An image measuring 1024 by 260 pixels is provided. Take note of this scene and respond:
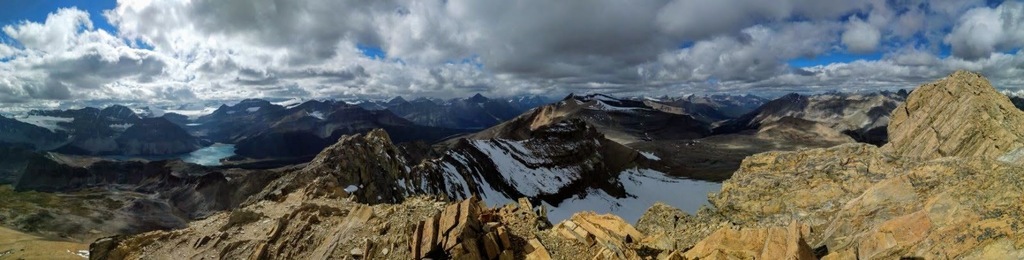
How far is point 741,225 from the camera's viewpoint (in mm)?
28719

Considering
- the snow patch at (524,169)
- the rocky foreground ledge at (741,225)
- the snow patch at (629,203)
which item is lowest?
the snow patch at (629,203)

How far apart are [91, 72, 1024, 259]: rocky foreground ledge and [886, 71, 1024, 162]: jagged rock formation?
17.0 ft

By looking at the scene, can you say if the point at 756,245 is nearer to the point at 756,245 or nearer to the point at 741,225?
the point at 756,245

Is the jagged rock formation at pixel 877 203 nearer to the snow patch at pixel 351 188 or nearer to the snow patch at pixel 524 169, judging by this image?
the snow patch at pixel 351 188

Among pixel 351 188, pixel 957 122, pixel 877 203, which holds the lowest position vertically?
pixel 351 188

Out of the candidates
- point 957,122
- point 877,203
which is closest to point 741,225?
point 877,203

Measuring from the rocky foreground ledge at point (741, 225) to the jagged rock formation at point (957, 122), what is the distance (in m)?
5.19

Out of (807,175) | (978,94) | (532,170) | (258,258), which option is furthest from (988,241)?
(532,170)

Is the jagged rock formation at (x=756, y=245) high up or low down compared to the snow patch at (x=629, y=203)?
up

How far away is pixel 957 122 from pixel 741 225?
5673 cm

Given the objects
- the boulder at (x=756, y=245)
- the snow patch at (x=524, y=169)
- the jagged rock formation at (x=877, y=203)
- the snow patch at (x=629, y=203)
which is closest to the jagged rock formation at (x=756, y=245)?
the boulder at (x=756, y=245)

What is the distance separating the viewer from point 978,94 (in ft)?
230

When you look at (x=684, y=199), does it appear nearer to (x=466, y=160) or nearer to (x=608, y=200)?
(x=608, y=200)

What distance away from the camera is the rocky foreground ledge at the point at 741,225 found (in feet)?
60.0
